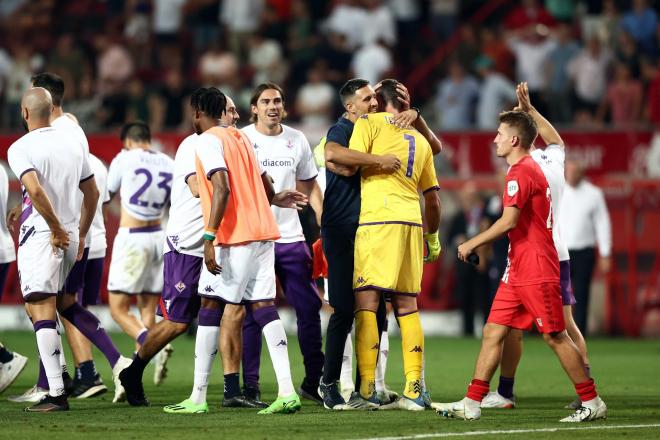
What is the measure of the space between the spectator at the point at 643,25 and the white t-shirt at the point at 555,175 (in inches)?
458

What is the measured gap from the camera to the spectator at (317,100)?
2155 centimetres

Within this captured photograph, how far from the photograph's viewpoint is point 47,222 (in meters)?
9.69

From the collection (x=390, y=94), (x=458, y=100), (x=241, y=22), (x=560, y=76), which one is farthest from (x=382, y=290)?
(x=241, y=22)

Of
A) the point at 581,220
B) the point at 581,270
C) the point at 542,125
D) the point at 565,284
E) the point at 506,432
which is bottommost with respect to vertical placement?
the point at 506,432

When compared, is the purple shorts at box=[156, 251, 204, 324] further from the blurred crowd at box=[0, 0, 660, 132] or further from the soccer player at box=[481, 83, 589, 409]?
the blurred crowd at box=[0, 0, 660, 132]

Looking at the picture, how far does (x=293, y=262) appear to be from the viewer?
1067 cm

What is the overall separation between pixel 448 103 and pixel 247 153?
12.2 metres

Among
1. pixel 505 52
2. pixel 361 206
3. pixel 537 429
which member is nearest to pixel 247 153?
pixel 361 206

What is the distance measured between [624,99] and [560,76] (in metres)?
1.37

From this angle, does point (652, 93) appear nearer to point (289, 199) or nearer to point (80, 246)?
point (289, 199)

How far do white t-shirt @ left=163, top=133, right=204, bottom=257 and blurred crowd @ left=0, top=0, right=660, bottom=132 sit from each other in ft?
35.4

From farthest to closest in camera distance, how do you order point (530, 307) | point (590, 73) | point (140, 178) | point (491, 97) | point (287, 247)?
1. point (590, 73)
2. point (491, 97)
3. point (140, 178)
4. point (287, 247)
5. point (530, 307)

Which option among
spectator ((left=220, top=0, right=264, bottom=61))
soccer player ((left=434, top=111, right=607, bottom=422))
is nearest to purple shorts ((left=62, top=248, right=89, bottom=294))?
soccer player ((left=434, top=111, right=607, bottom=422))

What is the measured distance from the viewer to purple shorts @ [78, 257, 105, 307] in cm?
1182
